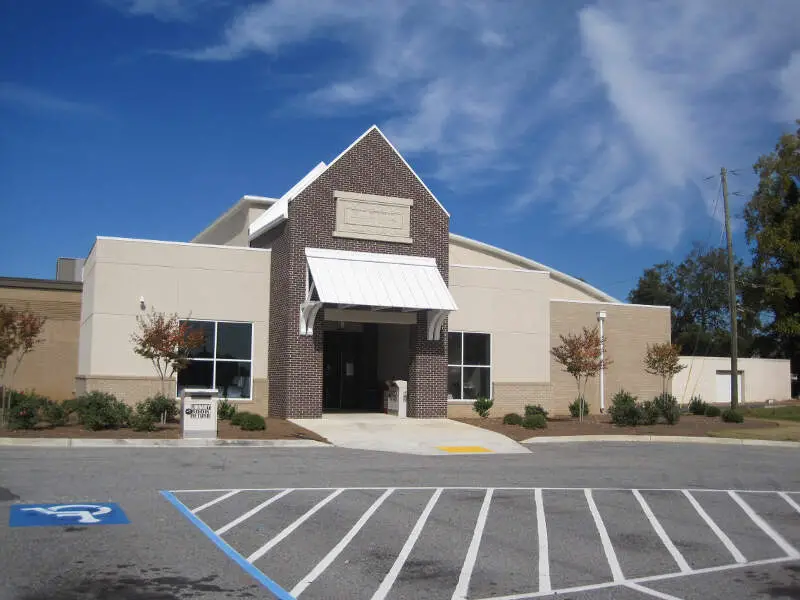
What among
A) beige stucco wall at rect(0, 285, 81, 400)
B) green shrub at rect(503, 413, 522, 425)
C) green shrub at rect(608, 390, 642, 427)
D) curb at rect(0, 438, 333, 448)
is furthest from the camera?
beige stucco wall at rect(0, 285, 81, 400)

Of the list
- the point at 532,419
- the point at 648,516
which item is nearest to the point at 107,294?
the point at 532,419

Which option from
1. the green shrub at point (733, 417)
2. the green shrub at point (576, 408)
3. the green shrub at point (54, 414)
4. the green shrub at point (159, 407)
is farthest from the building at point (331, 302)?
the green shrub at point (733, 417)

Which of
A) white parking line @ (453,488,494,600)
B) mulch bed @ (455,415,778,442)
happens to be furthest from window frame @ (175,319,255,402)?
white parking line @ (453,488,494,600)

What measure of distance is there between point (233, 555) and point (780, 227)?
142 feet

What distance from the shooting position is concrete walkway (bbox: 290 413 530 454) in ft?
70.5

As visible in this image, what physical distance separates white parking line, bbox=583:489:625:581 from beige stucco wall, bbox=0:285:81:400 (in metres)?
23.0

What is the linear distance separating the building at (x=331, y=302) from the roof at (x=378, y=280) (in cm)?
5

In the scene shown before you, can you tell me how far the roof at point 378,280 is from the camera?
82.5 ft

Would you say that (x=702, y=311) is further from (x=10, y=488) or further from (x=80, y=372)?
(x=10, y=488)

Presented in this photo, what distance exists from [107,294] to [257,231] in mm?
6073

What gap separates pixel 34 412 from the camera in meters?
20.5

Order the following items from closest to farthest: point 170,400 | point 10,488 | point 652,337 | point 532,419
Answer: point 10,488
point 170,400
point 532,419
point 652,337

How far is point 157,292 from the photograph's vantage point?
25.8 metres

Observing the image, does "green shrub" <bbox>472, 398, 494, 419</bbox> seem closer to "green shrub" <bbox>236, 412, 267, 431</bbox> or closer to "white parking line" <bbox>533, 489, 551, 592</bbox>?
"green shrub" <bbox>236, 412, 267, 431</bbox>
